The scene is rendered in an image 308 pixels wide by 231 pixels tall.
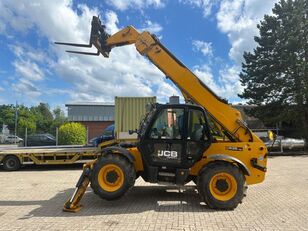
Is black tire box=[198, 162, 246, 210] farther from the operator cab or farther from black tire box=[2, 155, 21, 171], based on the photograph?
black tire box=[2, 155, 21, 171]

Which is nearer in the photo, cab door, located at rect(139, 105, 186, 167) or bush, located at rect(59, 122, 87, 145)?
cab door, located at rect(139, 105, 186, 167)

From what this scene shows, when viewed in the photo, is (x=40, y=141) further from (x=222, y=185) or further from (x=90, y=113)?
(x=90, y=113)

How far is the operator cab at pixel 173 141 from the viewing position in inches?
346

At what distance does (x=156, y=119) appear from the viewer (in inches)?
353

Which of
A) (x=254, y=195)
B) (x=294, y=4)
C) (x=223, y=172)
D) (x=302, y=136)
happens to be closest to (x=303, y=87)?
(x=302, y=136)

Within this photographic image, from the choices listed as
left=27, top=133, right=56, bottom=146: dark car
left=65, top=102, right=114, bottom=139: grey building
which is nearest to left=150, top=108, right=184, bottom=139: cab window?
left=27, top=133, right=56, bottom=146: dark car

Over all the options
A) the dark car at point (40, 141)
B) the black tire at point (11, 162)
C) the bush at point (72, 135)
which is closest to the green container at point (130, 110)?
the black tire at point (11, 162)

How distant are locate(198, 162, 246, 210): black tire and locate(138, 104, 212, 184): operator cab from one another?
519mm

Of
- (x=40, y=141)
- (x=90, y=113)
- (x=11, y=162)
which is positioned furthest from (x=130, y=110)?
(x=90, y=113)

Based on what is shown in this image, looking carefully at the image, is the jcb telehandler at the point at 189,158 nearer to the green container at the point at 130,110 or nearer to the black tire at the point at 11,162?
the green container at the point at 130,110

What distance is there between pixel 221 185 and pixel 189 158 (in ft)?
3.21

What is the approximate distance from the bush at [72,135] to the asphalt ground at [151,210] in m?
14.2

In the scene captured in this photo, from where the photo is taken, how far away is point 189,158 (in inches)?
346

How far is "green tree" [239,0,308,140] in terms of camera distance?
89.4 feet
